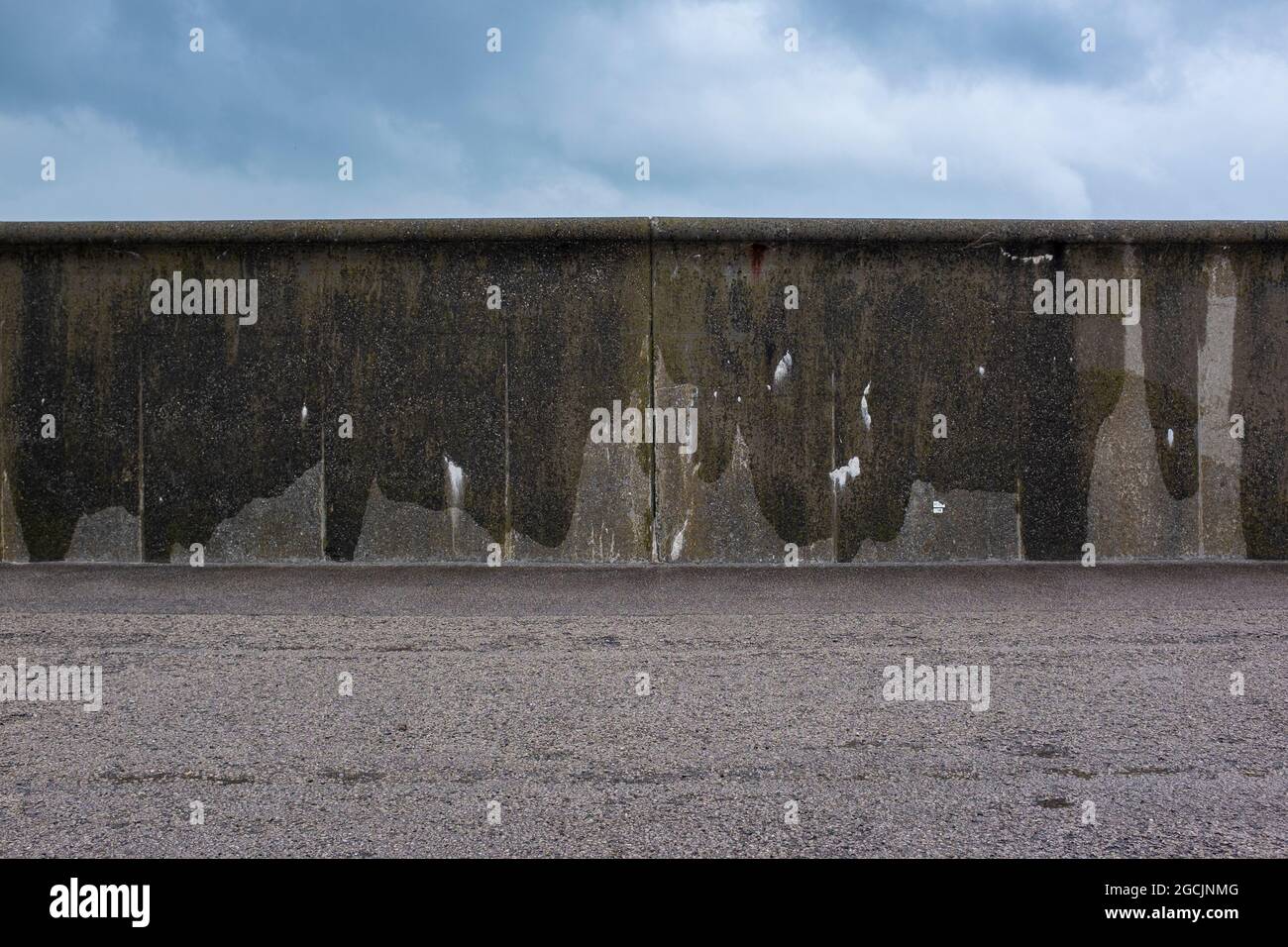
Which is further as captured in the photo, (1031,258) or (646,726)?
(1031,258)

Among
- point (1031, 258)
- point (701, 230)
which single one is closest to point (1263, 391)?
point (1031, 258)

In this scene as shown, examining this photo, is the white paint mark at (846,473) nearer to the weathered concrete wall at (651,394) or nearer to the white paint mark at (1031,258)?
the weathered concrete wall at (651,394)

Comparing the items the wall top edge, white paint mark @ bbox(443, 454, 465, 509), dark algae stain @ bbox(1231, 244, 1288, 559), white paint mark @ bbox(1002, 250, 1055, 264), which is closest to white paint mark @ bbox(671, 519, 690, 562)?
white paint mark @ bbox(443, 454, 465, 509)

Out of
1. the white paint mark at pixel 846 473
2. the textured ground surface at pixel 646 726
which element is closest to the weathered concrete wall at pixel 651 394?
the white paint mark at pixel 846 473

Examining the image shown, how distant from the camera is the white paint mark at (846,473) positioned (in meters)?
7.37

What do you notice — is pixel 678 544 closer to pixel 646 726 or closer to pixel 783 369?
pixel 783 369

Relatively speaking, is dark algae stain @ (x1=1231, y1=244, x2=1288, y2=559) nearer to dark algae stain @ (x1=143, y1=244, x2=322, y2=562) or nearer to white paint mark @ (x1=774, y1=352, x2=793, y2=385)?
white paint mark @ (x1=774, y1=352, x2=793, y2=385)

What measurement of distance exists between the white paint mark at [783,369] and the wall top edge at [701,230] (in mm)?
803

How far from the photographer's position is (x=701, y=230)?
7430 mm

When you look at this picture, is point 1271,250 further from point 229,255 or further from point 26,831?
point 26,831

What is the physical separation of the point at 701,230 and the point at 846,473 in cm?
188

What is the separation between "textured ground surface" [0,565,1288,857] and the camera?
2695 millimetres

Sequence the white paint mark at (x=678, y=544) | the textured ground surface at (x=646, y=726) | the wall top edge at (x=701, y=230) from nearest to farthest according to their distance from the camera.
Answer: the textured ground surface at (x=646, y=726) → the white paint mark at (x=678, y=544) → the wall top edge at (x=701, y=230)

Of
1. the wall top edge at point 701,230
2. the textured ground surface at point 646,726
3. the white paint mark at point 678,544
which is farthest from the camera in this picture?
the wall top edge at point 701,230
